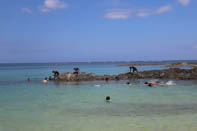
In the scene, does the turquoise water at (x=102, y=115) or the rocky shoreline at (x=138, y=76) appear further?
the rocky shoreline at (x=138, y=76)

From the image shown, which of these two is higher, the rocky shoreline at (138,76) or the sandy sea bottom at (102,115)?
the rocky shoreline at (138,76)

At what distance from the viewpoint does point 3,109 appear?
1739 cm

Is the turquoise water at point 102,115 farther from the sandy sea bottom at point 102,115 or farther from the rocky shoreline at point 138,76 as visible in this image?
the rocky shoreline at point 138,76

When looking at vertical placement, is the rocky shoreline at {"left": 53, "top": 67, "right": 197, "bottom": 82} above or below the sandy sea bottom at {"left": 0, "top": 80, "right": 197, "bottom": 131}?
above

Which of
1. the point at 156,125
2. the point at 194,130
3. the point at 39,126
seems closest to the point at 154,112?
the point at 156,125

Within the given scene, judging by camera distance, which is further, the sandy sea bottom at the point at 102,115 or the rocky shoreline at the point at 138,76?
the rocky shoreline at the point at 138,76

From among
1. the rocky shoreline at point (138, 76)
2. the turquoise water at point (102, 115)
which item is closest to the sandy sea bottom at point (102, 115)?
the turquoise water at point (102, 115)

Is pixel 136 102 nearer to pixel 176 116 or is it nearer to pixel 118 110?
pixel 118 110

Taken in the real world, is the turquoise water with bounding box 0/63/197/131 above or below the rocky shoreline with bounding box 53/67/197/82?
below

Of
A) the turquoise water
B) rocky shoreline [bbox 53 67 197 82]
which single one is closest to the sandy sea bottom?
the turquoise water

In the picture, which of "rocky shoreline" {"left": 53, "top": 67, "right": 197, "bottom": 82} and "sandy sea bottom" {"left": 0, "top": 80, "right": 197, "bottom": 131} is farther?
"rocky shoreline" {"left": 53, "top": 67, "right": 197, "bottom": 82}

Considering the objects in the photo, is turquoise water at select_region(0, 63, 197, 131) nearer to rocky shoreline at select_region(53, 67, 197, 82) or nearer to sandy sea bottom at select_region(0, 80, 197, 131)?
sandy sea bottom at select_region(0, 80, 197, 131)

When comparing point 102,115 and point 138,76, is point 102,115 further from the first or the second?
point 138,76

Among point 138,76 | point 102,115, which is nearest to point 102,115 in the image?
point 102,115
